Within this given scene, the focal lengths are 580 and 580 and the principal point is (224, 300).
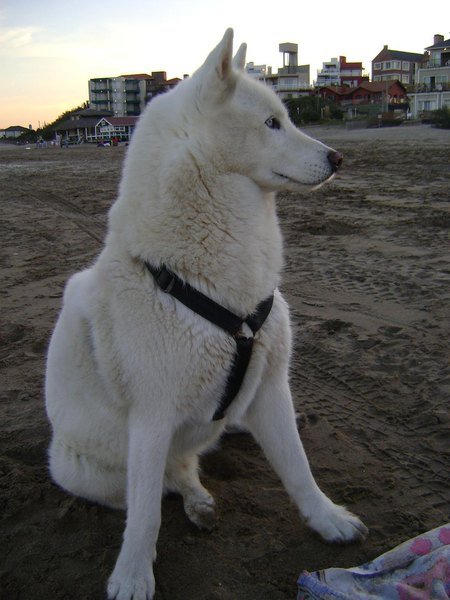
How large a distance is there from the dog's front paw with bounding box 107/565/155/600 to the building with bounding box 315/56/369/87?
99.9 metres

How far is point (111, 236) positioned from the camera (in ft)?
7.64

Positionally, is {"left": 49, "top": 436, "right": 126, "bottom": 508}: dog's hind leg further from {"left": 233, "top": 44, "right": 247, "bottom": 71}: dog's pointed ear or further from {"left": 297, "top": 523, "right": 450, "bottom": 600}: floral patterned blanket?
{"left": 233, "top": 44, "right": 247, "bottom": 71}: dog's pointed ear

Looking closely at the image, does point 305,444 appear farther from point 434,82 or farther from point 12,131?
point 12,131

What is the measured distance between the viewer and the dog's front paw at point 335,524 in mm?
2348

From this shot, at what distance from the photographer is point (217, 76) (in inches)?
83.8

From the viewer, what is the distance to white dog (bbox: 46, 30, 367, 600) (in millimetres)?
2137

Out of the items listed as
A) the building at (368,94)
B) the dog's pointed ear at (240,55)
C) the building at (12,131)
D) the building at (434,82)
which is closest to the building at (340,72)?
the building at (434,82)

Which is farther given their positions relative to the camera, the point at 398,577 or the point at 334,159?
the point at 334,159

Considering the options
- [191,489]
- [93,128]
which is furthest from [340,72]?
[191,489]

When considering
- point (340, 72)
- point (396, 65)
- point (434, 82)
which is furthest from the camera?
point (340, 72)

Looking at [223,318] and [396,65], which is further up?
[396,65]

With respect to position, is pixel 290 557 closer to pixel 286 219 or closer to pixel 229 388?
pixel 229 388

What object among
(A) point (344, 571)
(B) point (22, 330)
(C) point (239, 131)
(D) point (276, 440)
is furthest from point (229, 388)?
(B) point (22, 330)

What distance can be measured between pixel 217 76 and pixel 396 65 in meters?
99.9
